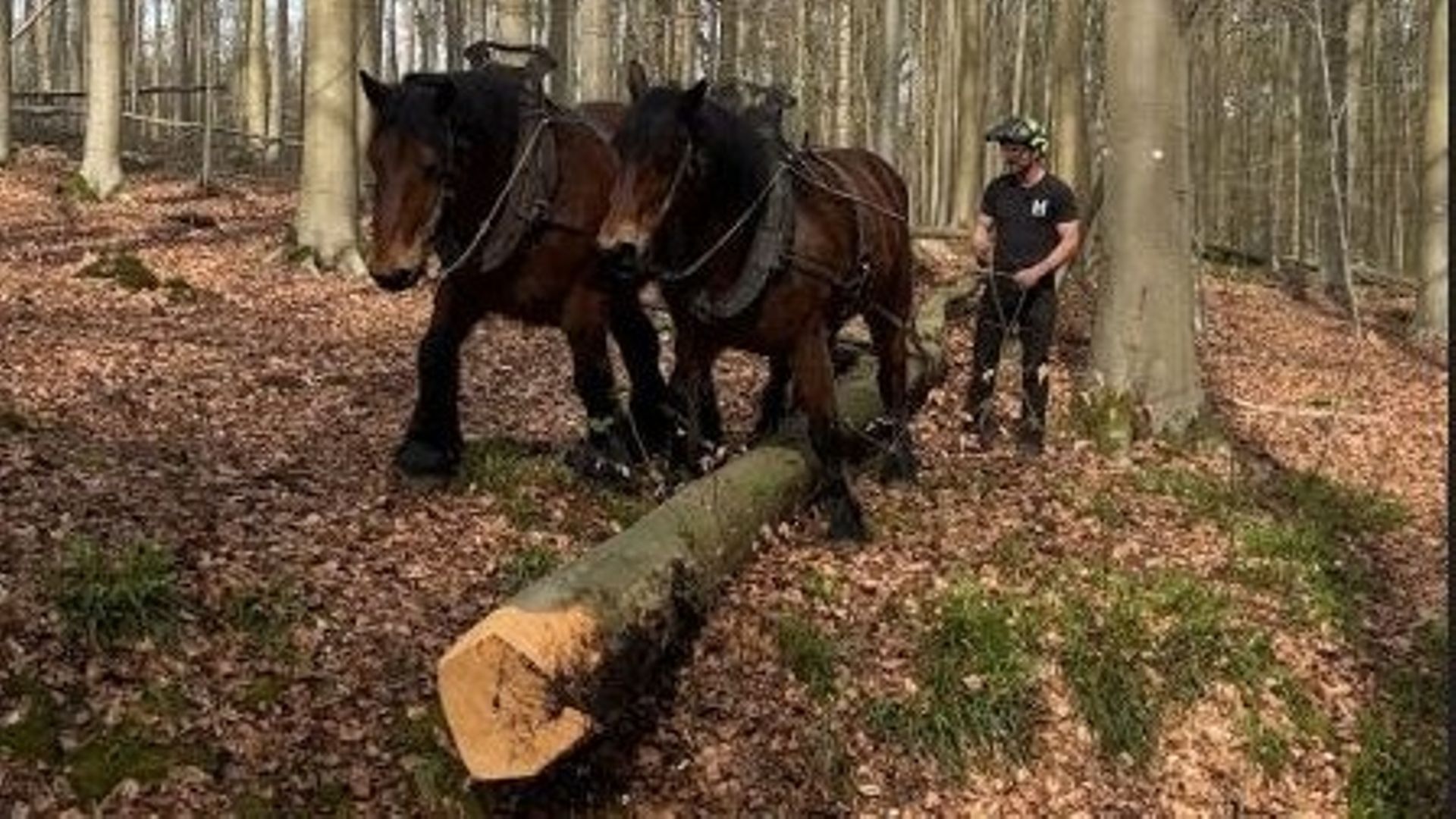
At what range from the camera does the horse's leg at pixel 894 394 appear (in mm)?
8812

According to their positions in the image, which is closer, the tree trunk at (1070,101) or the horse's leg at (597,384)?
the horse's leg at (597,384)

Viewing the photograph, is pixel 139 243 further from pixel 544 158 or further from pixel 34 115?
pixel 34 115

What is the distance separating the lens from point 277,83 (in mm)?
36750

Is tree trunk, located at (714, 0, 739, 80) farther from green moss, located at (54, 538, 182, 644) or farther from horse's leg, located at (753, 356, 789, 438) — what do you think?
green moss, located at (54, 538, 182, 644)

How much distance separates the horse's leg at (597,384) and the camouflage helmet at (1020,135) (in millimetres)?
3412

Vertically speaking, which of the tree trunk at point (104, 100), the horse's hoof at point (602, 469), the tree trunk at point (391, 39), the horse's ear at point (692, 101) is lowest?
the horse's hoof at point (602, 469)

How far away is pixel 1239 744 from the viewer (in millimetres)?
6469

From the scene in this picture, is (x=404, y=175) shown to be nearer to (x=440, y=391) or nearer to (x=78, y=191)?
(x=440, y=391)

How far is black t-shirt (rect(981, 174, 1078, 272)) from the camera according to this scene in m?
9.88

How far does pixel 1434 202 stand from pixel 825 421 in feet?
48.4

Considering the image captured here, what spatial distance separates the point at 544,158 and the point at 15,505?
2675 mm

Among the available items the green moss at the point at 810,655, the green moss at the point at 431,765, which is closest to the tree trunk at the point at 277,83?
the green moss at the point at 810,655

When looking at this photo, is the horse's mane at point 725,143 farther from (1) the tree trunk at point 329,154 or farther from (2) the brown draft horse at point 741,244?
(1) the tree trunk at point 329,154

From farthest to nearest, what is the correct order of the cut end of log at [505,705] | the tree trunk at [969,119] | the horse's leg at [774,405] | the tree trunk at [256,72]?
the tree trunk at [256,72] < the tree trunk at [969,119] < the horse's leg at [774,405] < the cut end of log at [505,705]
